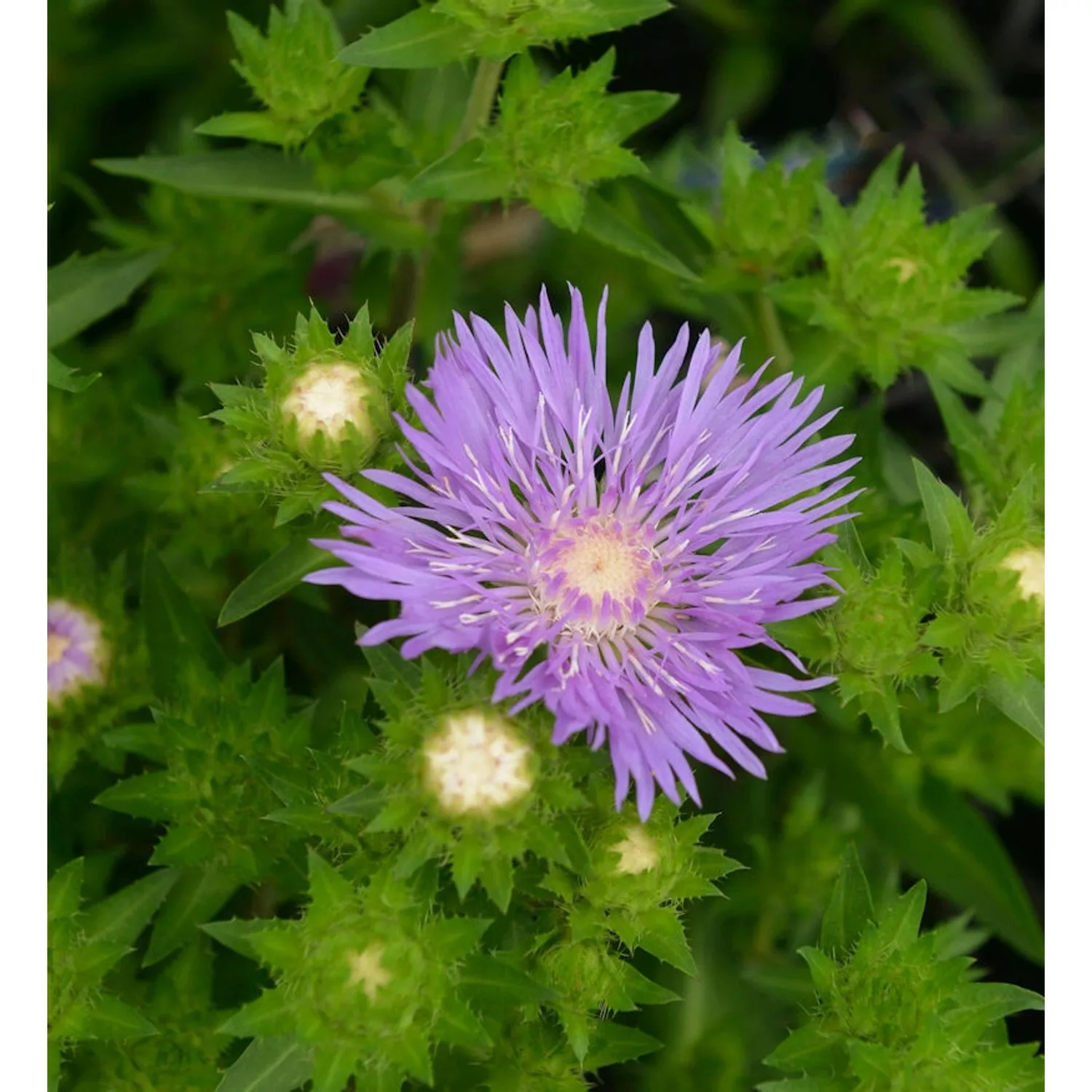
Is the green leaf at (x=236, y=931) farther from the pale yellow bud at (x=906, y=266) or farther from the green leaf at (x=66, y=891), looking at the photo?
the pale yellow bud at (x=906, y=266)

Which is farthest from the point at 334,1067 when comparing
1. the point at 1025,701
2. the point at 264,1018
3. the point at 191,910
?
the point at 1025,701

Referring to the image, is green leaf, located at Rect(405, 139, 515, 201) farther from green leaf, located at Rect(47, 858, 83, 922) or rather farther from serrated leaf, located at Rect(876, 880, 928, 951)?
serrated leaf, located at Rect(876, 880, 928, 951)

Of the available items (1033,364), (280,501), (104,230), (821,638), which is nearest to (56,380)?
(280,501)

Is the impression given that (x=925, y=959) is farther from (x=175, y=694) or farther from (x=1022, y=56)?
(x=1022, y=56)

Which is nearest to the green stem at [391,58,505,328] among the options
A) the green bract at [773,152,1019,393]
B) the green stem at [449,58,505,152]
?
the green stem at [449,58,505,152]

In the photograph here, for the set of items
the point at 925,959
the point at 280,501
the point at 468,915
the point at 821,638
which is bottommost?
the point at 925,959

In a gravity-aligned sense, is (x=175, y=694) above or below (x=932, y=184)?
below

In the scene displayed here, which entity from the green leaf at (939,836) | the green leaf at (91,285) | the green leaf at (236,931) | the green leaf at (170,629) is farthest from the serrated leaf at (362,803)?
the green leaf at (939,836)
